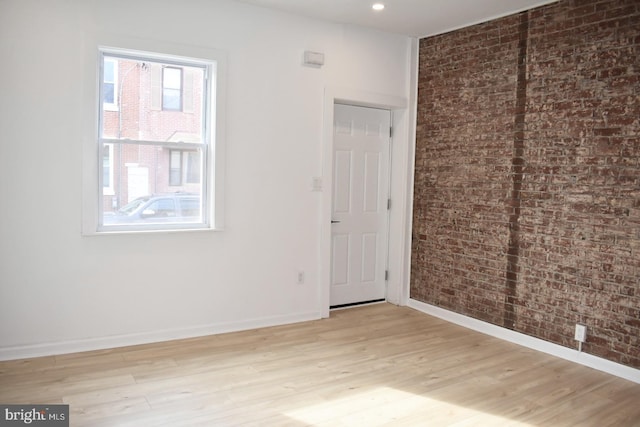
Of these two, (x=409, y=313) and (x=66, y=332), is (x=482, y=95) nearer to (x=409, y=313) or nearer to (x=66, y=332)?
(x=409, y=313)

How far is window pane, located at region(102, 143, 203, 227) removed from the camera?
156 inches

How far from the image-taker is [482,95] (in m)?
4.66

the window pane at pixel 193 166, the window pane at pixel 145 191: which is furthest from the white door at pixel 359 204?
the window pane at pixel 145 191

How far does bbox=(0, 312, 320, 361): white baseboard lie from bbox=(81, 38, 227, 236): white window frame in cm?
A: 84

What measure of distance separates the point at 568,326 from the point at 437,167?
193 centimetres

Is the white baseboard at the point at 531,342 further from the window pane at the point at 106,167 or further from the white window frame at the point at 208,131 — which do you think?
the window pane at the point at 106,167

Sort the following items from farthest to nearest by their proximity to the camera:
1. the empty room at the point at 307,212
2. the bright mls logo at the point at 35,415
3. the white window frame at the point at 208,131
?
1. the white window frame at the point at 208,131
2. the empty room at the point at 307,212
3. the bright mls logo at the point at 35,415

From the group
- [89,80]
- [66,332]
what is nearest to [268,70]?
[89,80]

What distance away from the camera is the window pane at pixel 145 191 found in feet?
13.0

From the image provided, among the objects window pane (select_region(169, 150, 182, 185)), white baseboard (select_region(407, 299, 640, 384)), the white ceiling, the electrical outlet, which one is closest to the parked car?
window pane (select_region(169, 150, 182, 185))

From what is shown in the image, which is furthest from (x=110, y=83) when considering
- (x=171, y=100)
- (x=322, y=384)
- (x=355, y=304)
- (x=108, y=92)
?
(x=355, y=304)

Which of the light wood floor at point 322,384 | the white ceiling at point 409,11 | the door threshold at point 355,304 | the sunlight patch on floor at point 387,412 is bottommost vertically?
the sunlight patch on floor at point 387,412

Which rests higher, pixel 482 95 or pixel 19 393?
pixel 482 95

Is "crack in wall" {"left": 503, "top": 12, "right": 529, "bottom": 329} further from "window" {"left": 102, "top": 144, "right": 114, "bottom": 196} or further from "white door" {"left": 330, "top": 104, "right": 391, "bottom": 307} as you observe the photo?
"window" {"left": 102, "top": 144, "right": 114, "bottom": 196}
